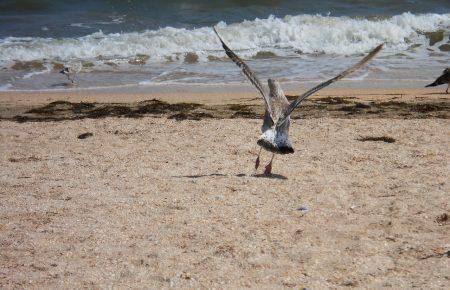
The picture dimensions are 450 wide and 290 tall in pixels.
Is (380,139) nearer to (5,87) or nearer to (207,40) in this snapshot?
(5,87)

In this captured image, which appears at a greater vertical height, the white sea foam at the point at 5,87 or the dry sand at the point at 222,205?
the white sea foam at the point at 5,87

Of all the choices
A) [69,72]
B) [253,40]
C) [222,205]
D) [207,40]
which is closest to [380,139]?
[222,205]

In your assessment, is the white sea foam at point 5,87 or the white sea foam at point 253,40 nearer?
the white sea foam at point 5,87

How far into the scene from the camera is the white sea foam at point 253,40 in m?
18.4

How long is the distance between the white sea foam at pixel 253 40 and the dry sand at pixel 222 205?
890 cm

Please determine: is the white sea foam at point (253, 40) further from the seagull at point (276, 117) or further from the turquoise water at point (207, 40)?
the seagull at point (276, 117)

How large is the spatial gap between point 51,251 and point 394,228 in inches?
113

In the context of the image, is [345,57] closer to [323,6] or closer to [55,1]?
[323,6]

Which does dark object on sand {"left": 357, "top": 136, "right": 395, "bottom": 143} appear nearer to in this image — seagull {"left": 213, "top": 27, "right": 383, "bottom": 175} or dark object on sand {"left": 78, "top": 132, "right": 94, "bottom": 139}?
seagull {"left": 213, "top": 27, "right": 383, "bottom": 175}

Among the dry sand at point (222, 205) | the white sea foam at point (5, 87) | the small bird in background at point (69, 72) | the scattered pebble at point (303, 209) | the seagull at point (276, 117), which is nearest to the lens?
the dry sand at point (222, 205)

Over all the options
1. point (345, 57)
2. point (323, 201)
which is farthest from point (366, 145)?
point (345, 57)

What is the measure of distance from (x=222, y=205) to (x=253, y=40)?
14574mm

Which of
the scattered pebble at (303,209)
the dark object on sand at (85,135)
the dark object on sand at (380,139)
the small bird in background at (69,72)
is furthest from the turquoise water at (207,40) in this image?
the scattered pebble at (303,209)

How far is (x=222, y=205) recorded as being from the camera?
6043 mm
